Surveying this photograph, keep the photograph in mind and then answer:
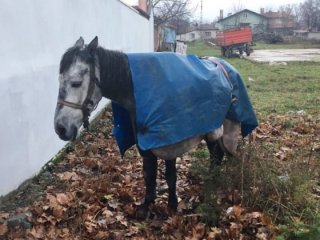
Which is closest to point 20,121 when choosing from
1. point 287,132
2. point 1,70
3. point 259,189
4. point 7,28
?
point 1,70

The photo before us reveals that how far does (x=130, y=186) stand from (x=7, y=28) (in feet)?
6.63

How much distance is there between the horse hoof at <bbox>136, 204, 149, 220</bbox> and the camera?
12.3 feet

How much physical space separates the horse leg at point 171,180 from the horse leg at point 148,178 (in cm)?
12

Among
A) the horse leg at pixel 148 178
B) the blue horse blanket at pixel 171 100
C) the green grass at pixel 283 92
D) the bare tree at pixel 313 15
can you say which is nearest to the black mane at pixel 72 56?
the blue horse blanket at pixel 171 100

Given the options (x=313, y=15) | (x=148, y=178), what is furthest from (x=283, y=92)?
(x=313, y=15)

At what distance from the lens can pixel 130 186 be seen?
446 centimetres

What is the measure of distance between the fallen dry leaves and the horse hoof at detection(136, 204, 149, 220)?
0.05 m

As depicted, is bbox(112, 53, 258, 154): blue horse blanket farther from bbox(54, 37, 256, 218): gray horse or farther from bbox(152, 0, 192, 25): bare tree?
bbox(152, 0, 192, 25): bare tree

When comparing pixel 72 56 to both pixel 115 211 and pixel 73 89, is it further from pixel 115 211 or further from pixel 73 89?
pixel 115 211

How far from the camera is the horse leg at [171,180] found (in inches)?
143

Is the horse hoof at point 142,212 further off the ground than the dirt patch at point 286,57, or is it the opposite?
the dirt patch at point 286,57

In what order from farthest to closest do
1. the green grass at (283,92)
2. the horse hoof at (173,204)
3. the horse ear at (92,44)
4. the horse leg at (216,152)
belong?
the green grass at (283,92), the horse leg at (216,152), the horse hoof at (173,204), the horse ear at (92,44)

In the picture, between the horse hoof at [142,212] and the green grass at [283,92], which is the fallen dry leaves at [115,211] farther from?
the green grass at [283,92]

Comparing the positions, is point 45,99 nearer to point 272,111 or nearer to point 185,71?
point 185,71
